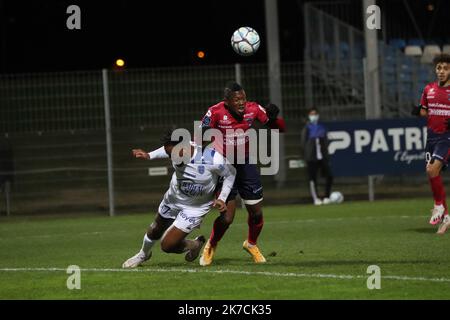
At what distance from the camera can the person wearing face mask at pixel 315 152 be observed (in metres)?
22.6

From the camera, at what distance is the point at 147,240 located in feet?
39.5

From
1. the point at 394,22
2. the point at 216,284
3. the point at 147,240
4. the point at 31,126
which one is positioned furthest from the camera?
the point at 394,22

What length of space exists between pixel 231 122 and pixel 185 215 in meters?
1.58

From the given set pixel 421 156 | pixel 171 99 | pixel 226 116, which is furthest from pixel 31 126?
pixel 226 116

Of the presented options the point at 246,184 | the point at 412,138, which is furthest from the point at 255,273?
the point at 412,138

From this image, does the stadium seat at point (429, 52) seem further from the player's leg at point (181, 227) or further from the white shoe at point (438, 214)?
the player's leg at point (181, 227)

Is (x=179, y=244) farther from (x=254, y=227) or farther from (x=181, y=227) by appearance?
(x=254, y=227)

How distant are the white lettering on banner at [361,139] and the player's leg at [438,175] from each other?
7.95 meters

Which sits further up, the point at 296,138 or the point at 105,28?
the point at 105,28

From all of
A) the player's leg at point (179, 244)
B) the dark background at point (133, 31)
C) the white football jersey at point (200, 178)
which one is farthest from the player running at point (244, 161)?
the dark background at point (133, 31)

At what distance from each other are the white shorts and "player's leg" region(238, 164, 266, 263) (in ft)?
2.42

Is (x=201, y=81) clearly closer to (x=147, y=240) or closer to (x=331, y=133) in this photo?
(x=331, y=133)

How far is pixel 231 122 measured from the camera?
12891mm

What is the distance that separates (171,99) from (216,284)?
13276 millimetres
